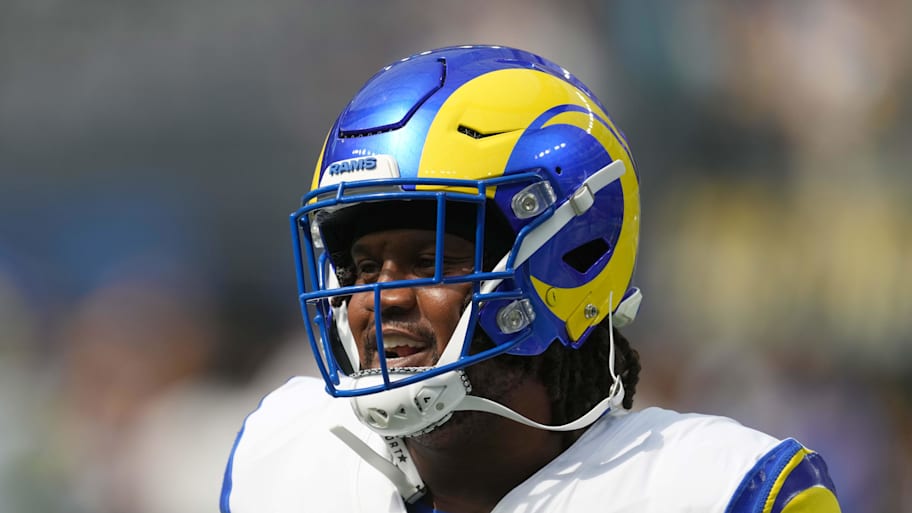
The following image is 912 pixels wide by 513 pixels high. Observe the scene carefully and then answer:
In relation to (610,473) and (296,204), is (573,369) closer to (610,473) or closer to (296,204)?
(610,473)

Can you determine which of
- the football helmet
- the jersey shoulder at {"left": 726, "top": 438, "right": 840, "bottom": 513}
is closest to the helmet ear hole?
the football helmet

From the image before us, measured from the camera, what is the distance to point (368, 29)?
2686 millimetres

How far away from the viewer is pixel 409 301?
118cm

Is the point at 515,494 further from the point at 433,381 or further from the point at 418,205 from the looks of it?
the point at 418,205

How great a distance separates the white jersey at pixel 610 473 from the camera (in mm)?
1113

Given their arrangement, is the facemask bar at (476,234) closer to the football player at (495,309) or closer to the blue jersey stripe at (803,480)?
the football player at (495,309)

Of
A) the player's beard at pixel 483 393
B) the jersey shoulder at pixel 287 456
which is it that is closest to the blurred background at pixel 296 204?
the jersey shoulder at pixel 287 456

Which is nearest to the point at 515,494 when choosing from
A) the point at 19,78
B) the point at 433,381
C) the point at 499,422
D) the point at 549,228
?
the point at 499,422

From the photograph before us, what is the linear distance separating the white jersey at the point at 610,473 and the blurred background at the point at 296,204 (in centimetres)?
109

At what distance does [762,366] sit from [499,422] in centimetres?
132

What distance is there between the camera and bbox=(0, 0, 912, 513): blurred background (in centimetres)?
238

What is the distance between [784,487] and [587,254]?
1.23 feet

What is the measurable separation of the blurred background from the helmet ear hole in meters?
1.15

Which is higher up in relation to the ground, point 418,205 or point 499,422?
point 418,205
